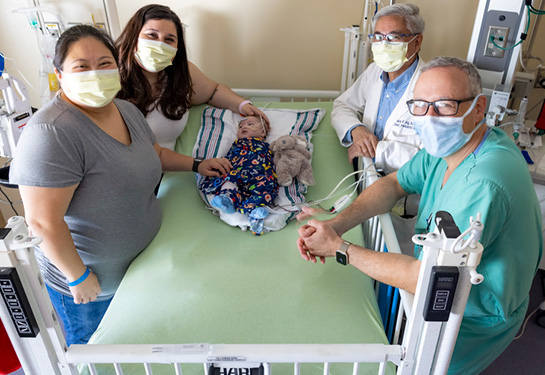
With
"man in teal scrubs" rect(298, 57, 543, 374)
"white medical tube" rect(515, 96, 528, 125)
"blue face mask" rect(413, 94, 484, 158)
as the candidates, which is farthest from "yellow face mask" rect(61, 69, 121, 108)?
"white medical tube" rect(515, 96, 528, 125)

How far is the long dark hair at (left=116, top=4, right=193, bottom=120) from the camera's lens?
1916 millimetres

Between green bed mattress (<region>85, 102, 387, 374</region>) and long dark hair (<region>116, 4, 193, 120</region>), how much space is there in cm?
53

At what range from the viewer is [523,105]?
7.26 feet

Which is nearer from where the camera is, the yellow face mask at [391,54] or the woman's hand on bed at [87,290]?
the woman's hand on bed at [87,290]

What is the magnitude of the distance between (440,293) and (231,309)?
0.73m

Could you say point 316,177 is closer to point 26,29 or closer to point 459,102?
point 459,102

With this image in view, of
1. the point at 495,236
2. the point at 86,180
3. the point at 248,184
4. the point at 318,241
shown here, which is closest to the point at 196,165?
the point at 248,184

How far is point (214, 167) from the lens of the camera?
196 cm

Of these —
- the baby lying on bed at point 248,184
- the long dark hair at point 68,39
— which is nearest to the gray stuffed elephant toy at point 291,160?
the baby lying on bed at point 248,184

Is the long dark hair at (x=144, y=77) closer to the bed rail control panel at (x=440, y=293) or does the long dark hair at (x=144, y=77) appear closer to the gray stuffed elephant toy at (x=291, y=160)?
the gray stuffed elephant toy at (x=291, y=160)

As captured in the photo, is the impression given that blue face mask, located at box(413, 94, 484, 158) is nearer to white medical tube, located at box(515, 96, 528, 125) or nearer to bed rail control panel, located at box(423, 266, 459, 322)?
bed rail control panel, located at box(423, 266, 459, 322)

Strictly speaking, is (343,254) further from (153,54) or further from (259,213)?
(153,54)

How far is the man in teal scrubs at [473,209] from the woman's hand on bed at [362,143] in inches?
19.0

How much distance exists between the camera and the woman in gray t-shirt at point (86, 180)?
1.26 metres
